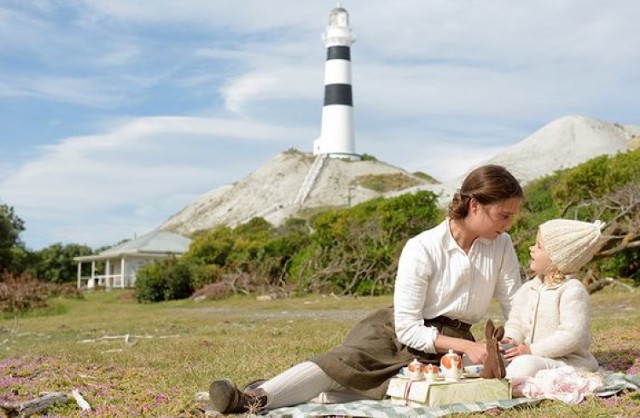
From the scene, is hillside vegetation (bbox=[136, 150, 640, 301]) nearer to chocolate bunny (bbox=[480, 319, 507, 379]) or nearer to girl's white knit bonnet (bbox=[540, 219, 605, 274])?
girl's white knit bonnet (bbox=[540, 219, 605, 274])

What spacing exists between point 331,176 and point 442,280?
211 ft

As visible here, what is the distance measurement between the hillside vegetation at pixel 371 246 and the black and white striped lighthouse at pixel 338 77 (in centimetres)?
3175

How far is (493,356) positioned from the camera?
409 cm

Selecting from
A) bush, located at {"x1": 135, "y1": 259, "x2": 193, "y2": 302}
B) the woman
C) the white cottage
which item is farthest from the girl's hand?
the white cottage

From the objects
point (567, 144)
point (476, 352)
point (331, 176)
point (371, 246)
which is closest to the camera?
point (476, 352)

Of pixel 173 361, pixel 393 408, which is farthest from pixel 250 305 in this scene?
pixel 393 408

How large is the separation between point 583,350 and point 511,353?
1.38 feet

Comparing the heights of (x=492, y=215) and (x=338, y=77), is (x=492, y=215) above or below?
below

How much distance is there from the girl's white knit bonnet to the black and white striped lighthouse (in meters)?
56.3

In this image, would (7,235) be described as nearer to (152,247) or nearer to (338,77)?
(152,247)

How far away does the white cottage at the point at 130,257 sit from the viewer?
41.5 metres

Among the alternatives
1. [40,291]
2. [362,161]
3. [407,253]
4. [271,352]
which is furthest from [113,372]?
[362,161]

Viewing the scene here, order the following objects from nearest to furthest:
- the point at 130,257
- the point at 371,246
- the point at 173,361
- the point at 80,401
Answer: the point at 80,401, the point at 173,361, the point at 371,246, the point at 130,257

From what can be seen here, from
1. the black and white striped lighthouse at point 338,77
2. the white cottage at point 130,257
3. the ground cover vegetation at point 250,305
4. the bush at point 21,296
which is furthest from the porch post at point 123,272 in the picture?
the black and white striped lighthouse at point 338,77
